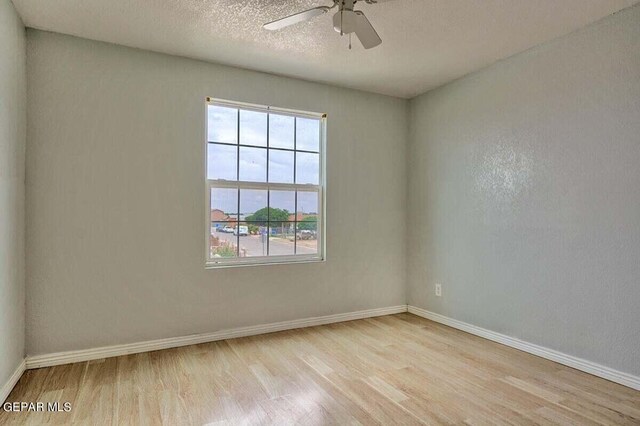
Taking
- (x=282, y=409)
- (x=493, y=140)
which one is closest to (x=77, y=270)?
(x=282, y=409)

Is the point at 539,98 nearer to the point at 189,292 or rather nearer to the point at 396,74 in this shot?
the point at 396,74

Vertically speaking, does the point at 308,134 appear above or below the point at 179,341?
above

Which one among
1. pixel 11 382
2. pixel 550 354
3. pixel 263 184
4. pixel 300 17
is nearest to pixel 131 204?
pixel 263 184

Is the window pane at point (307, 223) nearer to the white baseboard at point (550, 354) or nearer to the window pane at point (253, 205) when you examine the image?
the window pane at point (253, 205)

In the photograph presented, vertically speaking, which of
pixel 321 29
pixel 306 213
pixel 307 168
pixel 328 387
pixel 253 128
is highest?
pixel 321 29

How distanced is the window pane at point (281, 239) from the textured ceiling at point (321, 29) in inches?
58.2

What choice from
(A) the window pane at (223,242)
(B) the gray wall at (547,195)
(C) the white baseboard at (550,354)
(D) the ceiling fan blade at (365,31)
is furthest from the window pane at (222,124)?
(C) the white baseboard at (550,354)

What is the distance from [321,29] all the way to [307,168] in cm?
143

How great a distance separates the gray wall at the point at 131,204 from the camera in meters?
2.77

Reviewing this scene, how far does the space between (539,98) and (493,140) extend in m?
0.50

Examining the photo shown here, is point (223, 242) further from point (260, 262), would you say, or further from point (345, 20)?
point (345, 20)

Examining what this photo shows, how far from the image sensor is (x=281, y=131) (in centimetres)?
372

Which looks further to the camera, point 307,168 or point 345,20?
point 307,168

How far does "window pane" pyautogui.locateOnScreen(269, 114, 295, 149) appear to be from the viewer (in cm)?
367
